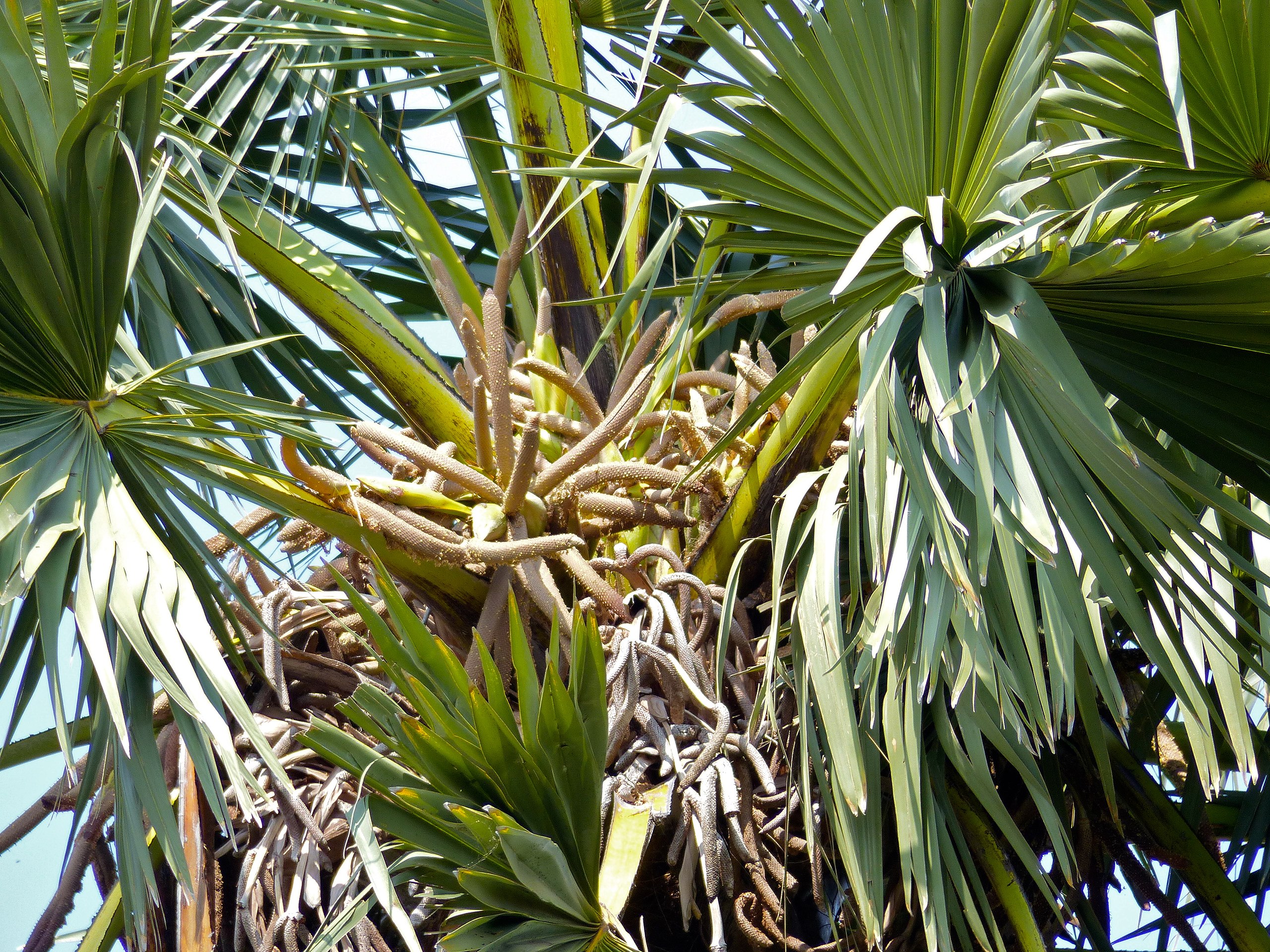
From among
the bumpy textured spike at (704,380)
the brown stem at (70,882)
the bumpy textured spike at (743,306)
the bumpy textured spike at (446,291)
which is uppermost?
the bumpy textured spike at (446,291)

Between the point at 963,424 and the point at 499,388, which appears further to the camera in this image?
the point at 499,388

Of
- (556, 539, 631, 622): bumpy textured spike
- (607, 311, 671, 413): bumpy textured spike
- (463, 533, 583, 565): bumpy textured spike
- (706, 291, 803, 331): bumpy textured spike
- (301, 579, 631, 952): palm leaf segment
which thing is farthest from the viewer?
(706, 291, 803, 331): bumpy textured spike

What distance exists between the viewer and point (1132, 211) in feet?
5.24

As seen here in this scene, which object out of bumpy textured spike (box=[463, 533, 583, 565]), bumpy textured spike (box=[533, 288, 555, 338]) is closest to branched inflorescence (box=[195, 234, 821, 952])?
bumpy textured spike (box=[463, 533, 583, 565])

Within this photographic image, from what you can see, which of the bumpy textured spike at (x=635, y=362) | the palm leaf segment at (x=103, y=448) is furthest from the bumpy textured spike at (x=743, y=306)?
the palm leaf segment at (x=103, y=448)

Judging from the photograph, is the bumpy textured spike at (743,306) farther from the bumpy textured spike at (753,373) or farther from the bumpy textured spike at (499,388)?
the bumpy textured spike at (499,388)

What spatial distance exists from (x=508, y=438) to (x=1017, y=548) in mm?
890

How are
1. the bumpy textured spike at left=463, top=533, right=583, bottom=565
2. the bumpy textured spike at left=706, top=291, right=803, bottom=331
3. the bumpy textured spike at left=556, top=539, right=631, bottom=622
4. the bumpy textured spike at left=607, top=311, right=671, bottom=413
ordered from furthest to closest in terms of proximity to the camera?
the bumpy textured spike at left=706, top=291, right=803, bottom=331
the bumpy textured spike at left=607, top=311, right=671, bottom=413
the bumpy textured spike at left=556, top=539, right=631, bottom=622
the bumpy textured spike at left=463, top=533, right=583, bottom=565

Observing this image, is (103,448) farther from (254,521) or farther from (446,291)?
(446,291)

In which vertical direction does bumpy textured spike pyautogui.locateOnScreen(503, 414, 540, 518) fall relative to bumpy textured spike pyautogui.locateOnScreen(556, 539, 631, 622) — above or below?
above

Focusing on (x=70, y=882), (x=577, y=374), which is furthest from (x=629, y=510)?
(x=70, y=882)

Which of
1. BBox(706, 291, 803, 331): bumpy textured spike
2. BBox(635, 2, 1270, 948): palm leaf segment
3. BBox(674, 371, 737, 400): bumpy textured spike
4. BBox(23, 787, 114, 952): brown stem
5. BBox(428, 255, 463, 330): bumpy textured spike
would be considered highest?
BBox(428, 255, 463, 330): bumpy textured spike

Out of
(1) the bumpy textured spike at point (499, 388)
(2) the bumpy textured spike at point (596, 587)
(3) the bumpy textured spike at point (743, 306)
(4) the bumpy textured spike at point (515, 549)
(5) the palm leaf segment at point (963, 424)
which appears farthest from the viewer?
(3) the bumpy textured spike at point (743, 306)

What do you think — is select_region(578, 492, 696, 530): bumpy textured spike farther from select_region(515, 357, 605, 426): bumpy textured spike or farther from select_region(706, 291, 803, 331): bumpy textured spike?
select_region(706, 291, 803, 331): bumpy textured spike
